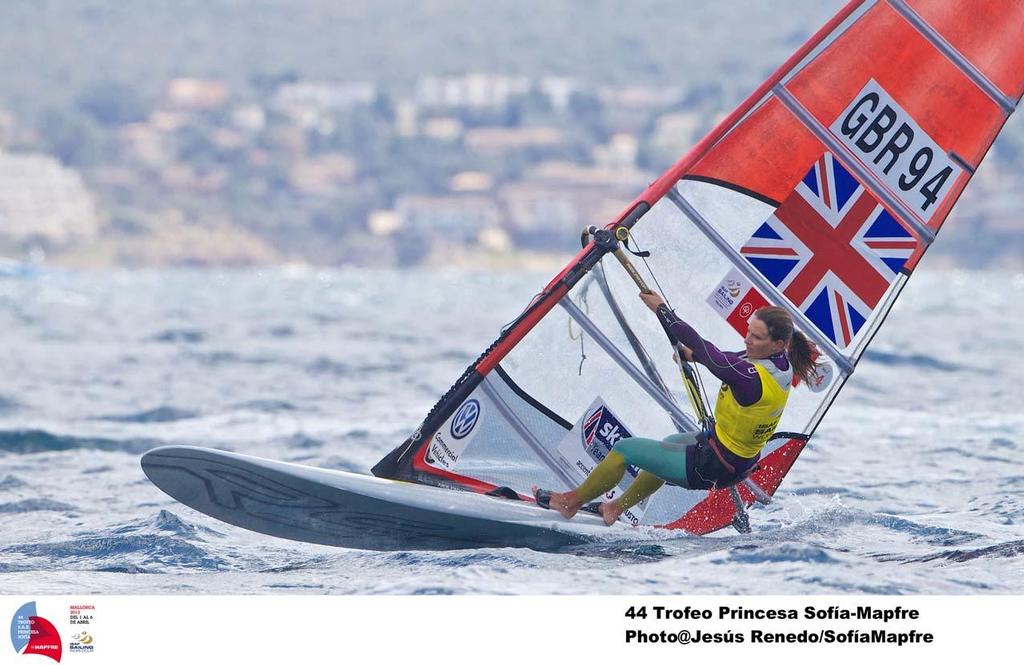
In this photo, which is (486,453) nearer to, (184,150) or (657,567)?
(657,567)

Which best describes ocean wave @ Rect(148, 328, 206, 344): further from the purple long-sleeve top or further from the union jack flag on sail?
the purple long-sleeve top

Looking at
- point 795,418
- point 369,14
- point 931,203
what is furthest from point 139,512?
point 369,14

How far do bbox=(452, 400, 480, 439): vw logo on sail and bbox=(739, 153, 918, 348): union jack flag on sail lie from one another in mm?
1456

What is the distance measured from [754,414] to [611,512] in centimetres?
86

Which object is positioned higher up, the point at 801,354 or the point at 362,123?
the point at 362,123

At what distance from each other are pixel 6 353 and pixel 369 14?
162587 millimetres

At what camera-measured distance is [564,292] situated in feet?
23.2

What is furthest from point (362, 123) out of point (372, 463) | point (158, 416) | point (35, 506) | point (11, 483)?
point (35, 506)

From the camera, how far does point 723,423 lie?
6.57 meters

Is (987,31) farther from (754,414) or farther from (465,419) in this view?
(465,419)

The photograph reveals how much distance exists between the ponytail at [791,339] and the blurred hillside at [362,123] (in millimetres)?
93585
